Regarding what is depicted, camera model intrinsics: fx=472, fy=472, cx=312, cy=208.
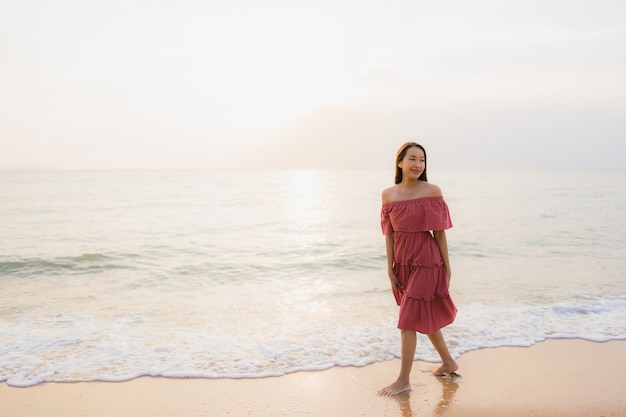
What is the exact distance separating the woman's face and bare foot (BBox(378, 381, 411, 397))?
1732 millimetres

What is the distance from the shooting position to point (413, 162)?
3848 millimetres

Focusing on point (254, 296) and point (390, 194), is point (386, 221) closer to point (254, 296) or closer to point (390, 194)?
point (390, 194)

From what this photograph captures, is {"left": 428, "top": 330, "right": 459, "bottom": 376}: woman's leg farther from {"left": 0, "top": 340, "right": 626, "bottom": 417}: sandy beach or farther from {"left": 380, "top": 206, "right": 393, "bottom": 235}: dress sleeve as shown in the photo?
{"left": 380, "top": 206, "right": 393, "bottom": 235}: dress sleeve

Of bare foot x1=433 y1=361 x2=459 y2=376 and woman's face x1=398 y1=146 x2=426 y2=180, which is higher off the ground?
woman's face x1=398 y1=146 x2=426 y2=180

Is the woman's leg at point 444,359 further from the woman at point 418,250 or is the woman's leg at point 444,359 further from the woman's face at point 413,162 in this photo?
the woman's face at point 413,162

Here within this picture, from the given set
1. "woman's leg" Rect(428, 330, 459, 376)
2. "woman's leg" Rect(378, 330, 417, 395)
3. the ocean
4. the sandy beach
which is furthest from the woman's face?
the ocean

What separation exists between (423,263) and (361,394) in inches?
48.9

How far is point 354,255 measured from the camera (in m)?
11.9

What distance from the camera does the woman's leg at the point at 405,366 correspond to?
155 inches

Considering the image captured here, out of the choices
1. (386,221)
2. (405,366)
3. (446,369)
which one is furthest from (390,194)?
(446,369)

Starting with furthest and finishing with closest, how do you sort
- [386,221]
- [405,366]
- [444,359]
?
[444,359] → [386,221] → [405,366]

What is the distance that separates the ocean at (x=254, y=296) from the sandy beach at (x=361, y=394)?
0.79 feet

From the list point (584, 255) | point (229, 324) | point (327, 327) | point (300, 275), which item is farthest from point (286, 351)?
point (584, 255)

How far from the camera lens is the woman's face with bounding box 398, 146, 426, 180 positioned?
385cm
